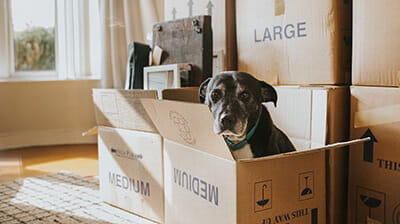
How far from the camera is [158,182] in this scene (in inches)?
66.3

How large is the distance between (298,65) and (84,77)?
261 centimetres

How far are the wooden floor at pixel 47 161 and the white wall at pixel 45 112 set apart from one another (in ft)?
0.38

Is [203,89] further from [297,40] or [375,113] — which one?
[375,113]

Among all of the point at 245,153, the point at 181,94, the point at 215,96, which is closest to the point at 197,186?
the point at 245,153

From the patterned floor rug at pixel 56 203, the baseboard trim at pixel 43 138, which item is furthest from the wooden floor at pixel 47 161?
the patterned floor rug at pixel 56 203

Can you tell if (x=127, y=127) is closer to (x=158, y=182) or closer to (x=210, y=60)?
(x=158, y=182)

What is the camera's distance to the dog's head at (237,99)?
4.08ft

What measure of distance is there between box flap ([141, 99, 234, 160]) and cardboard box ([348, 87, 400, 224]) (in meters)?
0.60

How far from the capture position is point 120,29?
353 cm

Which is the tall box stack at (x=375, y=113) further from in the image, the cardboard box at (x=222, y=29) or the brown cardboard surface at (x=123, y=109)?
the brown cardboard surface at (x=123, y=109)

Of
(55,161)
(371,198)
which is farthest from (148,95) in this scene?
(55,161)

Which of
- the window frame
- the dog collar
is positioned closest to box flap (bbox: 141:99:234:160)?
the dog collar

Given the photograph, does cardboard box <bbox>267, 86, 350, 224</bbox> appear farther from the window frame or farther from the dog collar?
the window frame

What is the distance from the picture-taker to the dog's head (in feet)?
4.08
